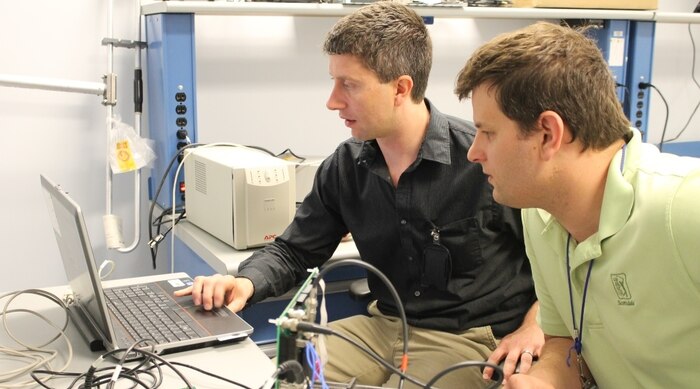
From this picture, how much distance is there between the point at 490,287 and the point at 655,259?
0.61 m

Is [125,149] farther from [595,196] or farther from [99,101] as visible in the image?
[595,196]

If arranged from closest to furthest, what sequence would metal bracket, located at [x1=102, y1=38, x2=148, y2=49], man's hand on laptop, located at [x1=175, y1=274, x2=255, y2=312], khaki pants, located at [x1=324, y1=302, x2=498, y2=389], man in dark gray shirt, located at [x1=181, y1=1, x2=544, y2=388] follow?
1. man's hand on laptop, located at [x1=175, y1=274, x2=255, y2=312]
2. khaki pants, located at [x1=324, y1=302, x2=498, y2=389]
3. man in dark gray shirt, located at [x1=181, y1=1, x2=544, y2=388]
4. metal bracket, located at [x1=102, y1=38, x2=148, y2=49]

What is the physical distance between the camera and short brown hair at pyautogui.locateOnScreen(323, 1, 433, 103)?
1600 millimetres

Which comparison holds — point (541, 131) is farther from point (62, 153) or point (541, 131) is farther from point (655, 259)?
point (62, 153)

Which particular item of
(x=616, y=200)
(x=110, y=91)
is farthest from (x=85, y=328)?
(x=110, y=91)

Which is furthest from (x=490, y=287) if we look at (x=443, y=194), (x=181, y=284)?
(x=181, y=284)

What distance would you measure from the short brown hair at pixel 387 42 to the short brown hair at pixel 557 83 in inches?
20.1

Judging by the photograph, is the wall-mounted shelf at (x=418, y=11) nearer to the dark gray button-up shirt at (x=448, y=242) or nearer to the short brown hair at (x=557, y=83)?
the dark gray button-up shirt at (x=448, y=242)

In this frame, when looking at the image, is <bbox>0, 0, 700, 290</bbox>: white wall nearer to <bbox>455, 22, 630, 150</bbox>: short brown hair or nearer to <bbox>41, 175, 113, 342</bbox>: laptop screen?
<bbox>41, 175, 113, 342</bbox>: laptop screen

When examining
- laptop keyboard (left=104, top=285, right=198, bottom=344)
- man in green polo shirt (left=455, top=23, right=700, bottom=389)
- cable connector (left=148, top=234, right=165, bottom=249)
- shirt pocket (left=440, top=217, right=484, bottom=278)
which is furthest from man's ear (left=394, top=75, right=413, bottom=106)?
cable connector (left=148, top=234, right=165, bottom=249)

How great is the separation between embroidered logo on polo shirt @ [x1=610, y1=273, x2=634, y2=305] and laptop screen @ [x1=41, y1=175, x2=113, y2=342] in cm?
80

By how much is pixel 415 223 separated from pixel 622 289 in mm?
597

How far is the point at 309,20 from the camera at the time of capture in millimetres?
2607

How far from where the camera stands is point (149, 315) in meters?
1.28
